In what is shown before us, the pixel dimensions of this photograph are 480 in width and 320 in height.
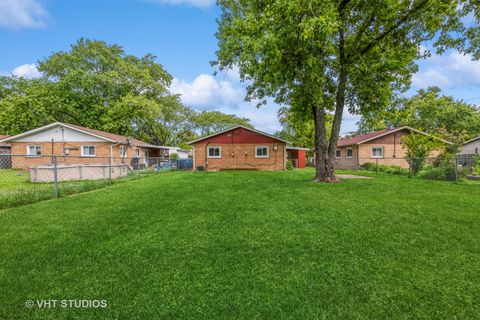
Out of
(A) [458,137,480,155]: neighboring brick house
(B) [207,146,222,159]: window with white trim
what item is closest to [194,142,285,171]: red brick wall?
(B) [207,146,222,159]: window with white trim

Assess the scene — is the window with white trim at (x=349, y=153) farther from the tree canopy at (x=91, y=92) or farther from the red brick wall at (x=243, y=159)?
the tree canopy at (x=91, y=92)

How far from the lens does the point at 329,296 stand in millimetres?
2402

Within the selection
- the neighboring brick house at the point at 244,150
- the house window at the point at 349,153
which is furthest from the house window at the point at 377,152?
the neighboring brick house at the point at 244,150

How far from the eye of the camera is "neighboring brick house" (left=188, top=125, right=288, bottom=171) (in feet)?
64.6

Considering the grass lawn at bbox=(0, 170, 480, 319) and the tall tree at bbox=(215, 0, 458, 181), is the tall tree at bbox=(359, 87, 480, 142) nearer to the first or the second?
the tall tree at bbox=(215, 0, 458, 181)

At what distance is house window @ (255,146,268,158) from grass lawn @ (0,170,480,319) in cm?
1399

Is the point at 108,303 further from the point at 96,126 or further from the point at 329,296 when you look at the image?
the point at 96,126

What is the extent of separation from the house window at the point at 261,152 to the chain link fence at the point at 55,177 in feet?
24.7

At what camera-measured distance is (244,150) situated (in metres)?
19.7

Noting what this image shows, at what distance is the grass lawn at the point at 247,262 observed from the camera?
225cm

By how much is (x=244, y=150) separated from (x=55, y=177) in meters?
13.9

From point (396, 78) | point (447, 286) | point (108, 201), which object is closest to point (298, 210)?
point (447, 286)

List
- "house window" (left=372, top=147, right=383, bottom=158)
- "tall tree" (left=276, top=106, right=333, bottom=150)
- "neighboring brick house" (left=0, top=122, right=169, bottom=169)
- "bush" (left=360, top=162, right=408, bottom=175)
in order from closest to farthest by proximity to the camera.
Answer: "bush" (left=360, top=162, right=408, bottom=175)
"neighboring brick house" (left=0, top=122, right=169, bottom=169)
"house window" (left=372, top=147, right=383, bottom=158)
"tall tree" (left=276, top=106, right=333, bottom=150)

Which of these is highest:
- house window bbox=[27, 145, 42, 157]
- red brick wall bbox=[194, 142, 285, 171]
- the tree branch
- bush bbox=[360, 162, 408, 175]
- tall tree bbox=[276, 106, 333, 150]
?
the tree branch
